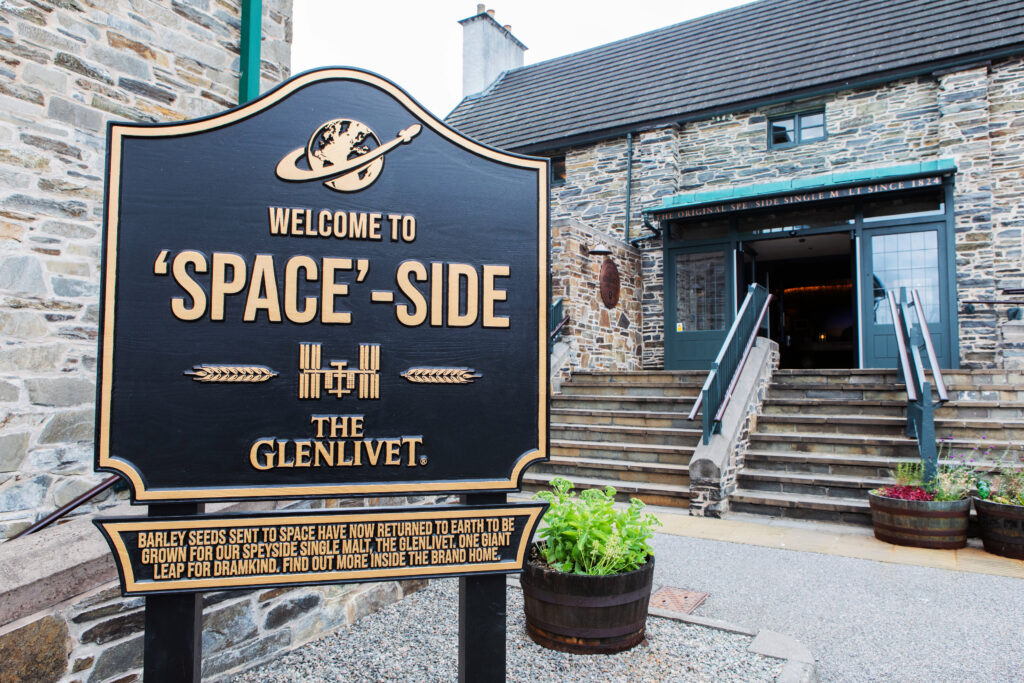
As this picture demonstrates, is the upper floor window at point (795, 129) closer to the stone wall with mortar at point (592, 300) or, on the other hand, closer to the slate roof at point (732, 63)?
the slate roof at point (732, 63)

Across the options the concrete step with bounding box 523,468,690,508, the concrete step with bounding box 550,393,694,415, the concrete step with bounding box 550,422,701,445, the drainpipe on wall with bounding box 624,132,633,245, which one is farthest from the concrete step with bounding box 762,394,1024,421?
the drainpipe on wall with bounding box 624,132,633,245

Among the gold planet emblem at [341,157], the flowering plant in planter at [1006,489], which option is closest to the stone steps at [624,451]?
the flowering plant in planter at [1006,489]

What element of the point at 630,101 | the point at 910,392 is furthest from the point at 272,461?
the point at 630,101

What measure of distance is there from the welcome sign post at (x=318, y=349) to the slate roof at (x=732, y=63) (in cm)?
1348

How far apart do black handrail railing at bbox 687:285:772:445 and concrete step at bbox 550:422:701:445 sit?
39cm

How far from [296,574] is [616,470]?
6.96 m

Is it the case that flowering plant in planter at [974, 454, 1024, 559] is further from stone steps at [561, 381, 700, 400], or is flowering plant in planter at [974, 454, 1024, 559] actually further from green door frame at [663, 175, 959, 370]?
green door frame at [663, 175, 959, 370]

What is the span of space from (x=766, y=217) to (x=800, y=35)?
15.4 ft

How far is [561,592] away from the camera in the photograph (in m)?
3.49

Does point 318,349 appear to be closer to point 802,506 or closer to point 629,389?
point 802,506

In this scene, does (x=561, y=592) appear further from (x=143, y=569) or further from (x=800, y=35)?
(x=800, y=35)

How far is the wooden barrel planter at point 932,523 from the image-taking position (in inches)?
237

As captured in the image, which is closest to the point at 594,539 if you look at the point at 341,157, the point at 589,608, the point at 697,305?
the point at 589,608

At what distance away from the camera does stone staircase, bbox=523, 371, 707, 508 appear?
322 inches
